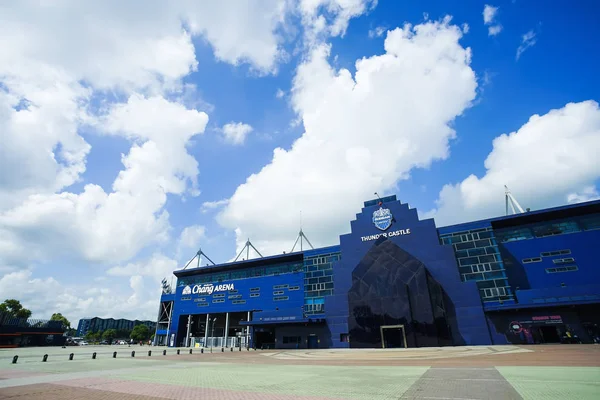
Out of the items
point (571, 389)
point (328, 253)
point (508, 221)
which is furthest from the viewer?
point (328, 253)

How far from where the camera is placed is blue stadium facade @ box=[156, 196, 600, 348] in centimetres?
4150

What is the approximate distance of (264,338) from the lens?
198 ft

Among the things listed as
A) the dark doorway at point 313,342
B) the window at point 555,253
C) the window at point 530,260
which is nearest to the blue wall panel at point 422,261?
the dark doorway at point 313,342

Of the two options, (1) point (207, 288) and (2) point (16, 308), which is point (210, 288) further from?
(2) point (16, 308)

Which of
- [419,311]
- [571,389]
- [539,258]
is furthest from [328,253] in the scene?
[571,389]

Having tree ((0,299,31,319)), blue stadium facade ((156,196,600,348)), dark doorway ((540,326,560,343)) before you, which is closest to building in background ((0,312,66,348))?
tree ((0,299,31,319))

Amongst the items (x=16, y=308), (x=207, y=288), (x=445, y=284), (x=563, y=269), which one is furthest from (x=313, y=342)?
(x=16, y=308)

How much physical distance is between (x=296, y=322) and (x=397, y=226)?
2503 cm

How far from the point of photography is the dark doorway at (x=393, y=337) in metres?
44.7

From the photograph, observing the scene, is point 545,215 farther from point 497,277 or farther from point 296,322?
point 296,322

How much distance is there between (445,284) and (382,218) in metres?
14.7

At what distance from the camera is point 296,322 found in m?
54.3

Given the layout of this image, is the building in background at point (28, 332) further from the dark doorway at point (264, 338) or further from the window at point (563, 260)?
the window at point (563, 260)

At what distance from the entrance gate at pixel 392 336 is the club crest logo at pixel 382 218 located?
648 inches
